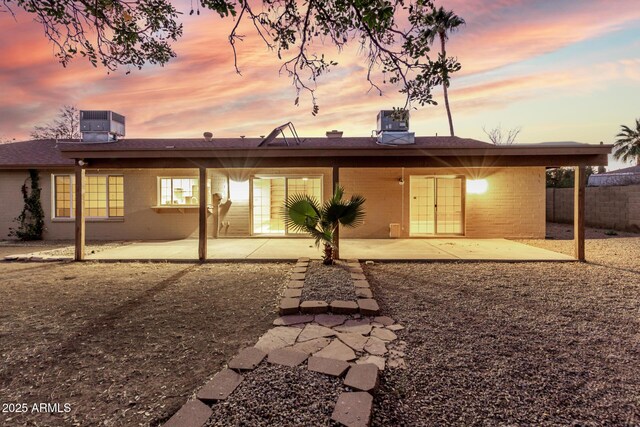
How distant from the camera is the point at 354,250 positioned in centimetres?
839

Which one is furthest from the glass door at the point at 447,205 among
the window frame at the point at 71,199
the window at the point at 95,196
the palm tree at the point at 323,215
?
the window at the point at 95,196

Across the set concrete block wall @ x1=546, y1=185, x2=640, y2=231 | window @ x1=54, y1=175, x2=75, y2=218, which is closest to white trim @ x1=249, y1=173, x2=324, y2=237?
window @ x1=54, y1=175, x2=75, y2=218

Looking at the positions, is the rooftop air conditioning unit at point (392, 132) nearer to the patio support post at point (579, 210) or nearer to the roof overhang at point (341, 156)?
the roof overhang at point (341, 156)

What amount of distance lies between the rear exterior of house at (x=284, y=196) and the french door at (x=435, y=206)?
0.03m

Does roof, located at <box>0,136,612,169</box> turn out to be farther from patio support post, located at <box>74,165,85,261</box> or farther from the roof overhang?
patio support post, located at <box>74,165,85,261</box>

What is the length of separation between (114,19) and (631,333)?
7.01 m

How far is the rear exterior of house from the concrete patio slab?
0.74 meters

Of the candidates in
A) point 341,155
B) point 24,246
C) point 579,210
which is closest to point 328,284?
point 341,155

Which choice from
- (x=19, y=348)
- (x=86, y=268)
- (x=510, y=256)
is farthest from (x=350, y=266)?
(x=86, y=268)

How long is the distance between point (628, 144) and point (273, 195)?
89.9 ft

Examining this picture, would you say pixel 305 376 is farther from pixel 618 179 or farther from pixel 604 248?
pixel 618 179

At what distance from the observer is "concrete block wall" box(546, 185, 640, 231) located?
39.6 feet

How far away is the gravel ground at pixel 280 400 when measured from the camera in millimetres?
1914

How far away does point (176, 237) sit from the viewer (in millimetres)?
10766
